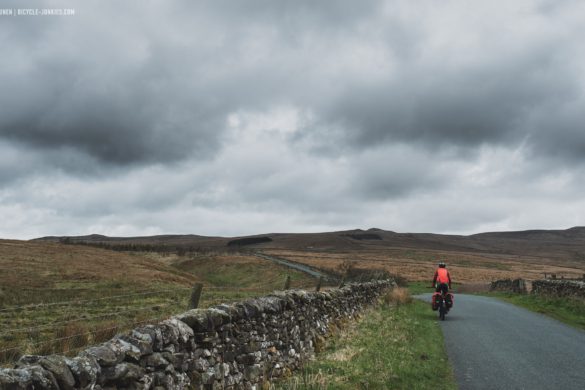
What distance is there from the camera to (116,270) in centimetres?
4712

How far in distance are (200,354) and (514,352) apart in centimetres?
965

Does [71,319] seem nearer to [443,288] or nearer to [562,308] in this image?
Answer: [443,288]

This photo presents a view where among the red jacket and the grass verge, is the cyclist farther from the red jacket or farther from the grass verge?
the grass verge

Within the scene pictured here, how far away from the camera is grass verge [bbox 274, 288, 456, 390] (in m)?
9.53

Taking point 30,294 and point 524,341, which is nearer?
point 524,341

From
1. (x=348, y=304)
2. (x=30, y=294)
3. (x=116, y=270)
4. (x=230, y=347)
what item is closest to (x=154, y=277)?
(x=116, y=270)

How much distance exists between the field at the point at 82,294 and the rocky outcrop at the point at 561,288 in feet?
57.8

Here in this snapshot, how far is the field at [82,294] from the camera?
13631 millimetres

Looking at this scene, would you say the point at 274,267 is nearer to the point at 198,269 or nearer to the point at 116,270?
the point at 198,269

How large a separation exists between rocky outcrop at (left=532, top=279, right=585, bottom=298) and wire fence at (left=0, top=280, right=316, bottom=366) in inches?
→ 683

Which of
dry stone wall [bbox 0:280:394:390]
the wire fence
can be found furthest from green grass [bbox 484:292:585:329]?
dry stone wall [bbox 0:280:394:390]

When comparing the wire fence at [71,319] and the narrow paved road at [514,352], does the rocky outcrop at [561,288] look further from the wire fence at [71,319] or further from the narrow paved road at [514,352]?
the wire fence at [71,319]

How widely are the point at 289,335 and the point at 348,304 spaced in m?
7.94

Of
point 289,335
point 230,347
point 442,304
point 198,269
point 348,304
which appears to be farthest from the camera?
point 198,269
